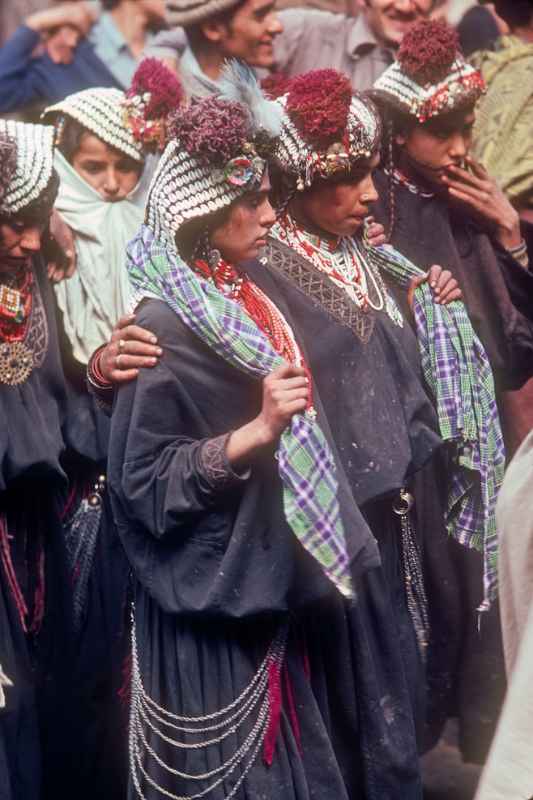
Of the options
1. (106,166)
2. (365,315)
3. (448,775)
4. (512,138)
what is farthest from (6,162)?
(448,775)

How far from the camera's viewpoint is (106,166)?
5805mm

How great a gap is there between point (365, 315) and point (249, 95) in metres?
0.75

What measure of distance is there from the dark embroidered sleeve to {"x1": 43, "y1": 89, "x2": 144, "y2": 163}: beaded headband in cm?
190

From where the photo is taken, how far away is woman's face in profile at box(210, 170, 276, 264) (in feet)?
14.6

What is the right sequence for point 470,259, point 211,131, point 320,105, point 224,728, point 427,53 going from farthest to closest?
point 470,259, point 427,53, point 320,105, point 224,728, point 211,131

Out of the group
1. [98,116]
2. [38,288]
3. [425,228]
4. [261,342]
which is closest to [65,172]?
[98,116]

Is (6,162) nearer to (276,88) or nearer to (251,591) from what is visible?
(276,88)

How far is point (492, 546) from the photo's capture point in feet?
16.5

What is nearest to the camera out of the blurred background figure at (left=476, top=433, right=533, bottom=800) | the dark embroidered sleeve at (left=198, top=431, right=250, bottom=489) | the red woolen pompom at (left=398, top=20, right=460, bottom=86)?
the blurred background figure at (left=476, top=433, right=533, bottom=800)

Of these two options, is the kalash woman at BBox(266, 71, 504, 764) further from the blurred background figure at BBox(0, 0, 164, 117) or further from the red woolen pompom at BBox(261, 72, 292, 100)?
the blurred background figure at BBox(0, 0, 164, 117)

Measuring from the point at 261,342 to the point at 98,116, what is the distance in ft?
5.77

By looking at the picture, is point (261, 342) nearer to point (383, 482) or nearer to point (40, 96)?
point (383, 482)

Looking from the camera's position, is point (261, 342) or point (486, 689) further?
point (486, 689)

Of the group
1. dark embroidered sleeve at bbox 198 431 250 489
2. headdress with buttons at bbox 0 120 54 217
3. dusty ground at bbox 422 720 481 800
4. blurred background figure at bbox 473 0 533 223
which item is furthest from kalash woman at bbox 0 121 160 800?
blurred background figure at bbox 473 0 533 223
